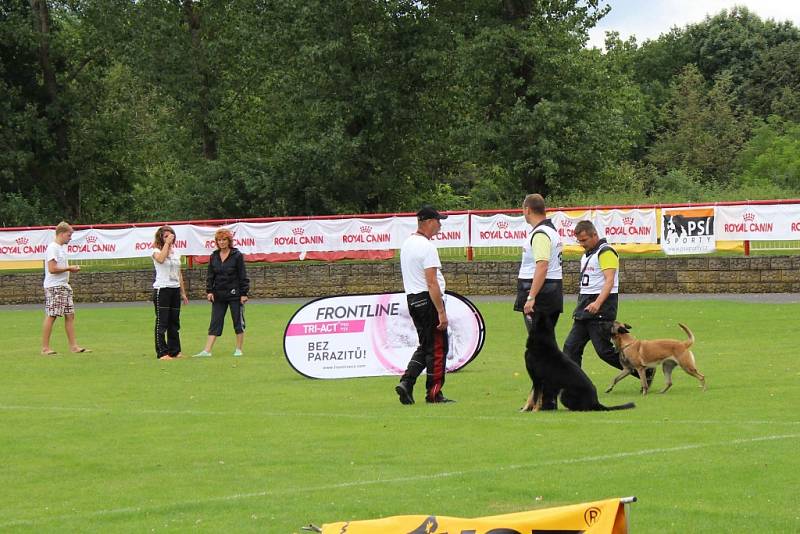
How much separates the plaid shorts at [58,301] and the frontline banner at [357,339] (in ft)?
16.5

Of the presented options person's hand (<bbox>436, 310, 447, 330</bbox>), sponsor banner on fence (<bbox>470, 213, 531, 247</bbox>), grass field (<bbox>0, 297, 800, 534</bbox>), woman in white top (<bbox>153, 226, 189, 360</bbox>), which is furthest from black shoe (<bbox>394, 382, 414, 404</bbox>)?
sponsor banner on fence (<bbox>470, 213, 531, 247</bbox>)

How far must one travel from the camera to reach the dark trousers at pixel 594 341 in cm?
1277

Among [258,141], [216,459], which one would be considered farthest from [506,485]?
[258,141]

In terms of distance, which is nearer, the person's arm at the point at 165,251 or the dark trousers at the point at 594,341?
the dark trousers at the point at 594,341

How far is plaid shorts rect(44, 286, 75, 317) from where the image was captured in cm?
1903

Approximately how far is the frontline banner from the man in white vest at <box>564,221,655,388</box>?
2648 mm

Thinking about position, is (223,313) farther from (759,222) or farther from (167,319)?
(759,222)

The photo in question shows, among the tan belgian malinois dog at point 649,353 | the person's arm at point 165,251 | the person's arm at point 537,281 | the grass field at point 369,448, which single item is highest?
the person's arm at point 165,251

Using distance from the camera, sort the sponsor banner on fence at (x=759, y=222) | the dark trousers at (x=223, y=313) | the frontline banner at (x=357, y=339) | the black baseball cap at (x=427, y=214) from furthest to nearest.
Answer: the sponsor banner on fence at (x=759, y=222) < the dark trousers at (x=223, y=313) < the frontline banner at (x=357, y=339) < the black baseball cap at (x=427, y=214)

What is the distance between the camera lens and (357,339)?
15.6 meters

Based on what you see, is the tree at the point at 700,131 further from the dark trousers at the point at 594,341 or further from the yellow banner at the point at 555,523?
the yellow banner at the point at 555,523

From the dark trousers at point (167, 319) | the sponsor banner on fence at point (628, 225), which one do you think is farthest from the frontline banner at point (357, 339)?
the sponsor banner on fence at point (628, 225)

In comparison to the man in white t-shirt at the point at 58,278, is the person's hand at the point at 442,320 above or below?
below

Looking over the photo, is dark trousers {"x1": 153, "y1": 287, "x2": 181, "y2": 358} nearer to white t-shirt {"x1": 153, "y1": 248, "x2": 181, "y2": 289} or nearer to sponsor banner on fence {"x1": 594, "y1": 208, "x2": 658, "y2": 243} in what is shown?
white t-shirt {"x1": 153, "y1": 248, "x2": 181, "y2": 289}
